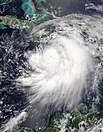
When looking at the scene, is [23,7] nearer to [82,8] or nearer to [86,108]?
[82,8]

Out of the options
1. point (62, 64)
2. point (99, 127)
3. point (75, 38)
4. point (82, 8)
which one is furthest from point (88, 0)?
point (99, 127)

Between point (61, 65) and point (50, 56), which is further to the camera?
point (50, 56)

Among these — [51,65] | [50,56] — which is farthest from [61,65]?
[50,56]

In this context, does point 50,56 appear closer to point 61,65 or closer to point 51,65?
point 51,65

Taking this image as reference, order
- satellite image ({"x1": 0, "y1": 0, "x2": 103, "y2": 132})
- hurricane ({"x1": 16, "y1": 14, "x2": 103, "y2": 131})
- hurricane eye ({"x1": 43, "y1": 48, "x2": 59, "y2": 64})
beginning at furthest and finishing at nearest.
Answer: hurricane eye ({"x1": 43, "y1": 48, "x2": 59, "y2": 64}) < hurricane ({"x1": 16, "y1": 14, "x2": 103, "y2": 131}) < satellite image ({"x1": 0, "y1": 0, "x2": 103, "y2": 132})

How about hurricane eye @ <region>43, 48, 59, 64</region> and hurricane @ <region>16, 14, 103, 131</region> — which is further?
hurricane eye @ <region>43, 48, 59, 64</region>

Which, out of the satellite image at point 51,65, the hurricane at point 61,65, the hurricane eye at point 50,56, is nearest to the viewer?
the satellite image at point 51,65

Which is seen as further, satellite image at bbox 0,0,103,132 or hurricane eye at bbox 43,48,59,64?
hurricane eye at bbox 43,48,59,64

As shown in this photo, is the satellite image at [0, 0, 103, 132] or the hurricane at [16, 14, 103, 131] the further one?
the hurricane at [16, 14, 103, 131]

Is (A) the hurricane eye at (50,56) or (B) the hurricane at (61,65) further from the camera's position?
(A) the hurricane eye at (50,56)

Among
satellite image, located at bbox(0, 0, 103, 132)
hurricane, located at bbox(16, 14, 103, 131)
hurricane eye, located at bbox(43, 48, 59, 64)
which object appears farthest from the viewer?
hurricane eye, located at bbox(43, 48, 59, 64)
